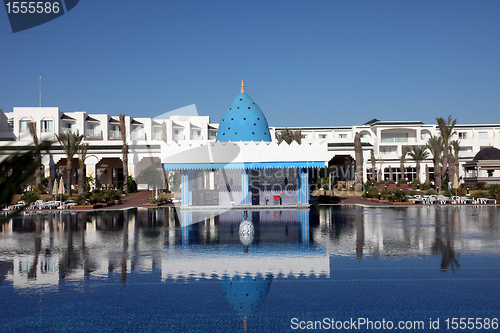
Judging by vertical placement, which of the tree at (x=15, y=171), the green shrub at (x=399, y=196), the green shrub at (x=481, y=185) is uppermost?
the tree at (x=15, y=171)

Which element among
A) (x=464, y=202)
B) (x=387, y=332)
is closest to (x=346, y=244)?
(x=387, y=332)

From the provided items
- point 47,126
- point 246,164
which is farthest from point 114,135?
point 246,164

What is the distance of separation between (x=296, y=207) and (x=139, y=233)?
464 inches

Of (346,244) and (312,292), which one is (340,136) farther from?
(312,292)

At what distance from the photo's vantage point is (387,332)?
5988 mm

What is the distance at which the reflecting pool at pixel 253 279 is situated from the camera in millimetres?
6457

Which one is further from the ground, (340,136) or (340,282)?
(340,136)

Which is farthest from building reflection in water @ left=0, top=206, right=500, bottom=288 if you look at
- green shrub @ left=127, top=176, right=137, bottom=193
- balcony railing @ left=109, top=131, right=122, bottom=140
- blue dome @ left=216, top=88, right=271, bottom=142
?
balcony railing @ left=109, top=131, right=122, bottom=140

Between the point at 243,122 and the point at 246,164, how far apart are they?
3722 mm

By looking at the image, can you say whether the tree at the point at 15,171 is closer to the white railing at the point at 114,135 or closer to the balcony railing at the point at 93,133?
the balcony railing at the point at 93,133

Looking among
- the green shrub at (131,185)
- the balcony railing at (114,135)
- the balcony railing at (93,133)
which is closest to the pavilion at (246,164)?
the green shrub at (131,185)

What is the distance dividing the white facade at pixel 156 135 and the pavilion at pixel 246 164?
15750 millimetres

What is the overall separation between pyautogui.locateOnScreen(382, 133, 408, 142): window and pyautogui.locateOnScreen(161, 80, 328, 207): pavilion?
3183 cm

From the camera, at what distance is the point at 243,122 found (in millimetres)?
27297
